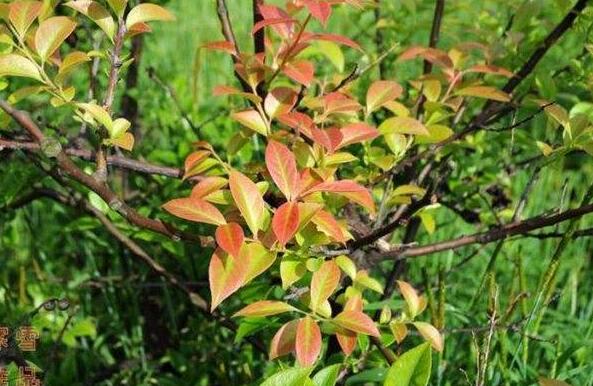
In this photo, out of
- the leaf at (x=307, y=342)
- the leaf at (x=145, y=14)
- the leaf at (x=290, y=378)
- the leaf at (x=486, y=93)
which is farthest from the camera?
the leaf at (x=486, y=93)

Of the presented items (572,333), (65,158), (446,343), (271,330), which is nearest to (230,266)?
(65,158)

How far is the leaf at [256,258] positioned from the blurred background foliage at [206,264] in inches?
10.9

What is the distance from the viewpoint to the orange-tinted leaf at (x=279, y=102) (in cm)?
130

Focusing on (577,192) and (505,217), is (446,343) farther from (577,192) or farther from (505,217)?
(577,192)

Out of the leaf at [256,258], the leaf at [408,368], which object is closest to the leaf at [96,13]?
the leaf at [256,258]

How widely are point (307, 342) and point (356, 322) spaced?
8 cm

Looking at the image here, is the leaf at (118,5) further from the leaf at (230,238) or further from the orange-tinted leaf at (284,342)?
the orange-tinted leaf at (284,342)

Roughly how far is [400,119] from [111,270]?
111 centimetres

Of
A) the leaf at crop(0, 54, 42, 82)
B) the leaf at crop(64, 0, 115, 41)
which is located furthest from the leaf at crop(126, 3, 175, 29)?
the leaf at crop(0, 54, 42, 82)

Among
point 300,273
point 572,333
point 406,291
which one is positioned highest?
point 300,273

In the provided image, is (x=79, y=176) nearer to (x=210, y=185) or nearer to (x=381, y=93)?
(x=210, y=185)

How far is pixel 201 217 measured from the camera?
1113 mm

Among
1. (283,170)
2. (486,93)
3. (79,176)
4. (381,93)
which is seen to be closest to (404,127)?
(381,93)

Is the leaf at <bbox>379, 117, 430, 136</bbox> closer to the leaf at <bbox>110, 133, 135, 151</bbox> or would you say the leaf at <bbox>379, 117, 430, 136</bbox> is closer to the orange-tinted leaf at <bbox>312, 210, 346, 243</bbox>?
the orange-tinted leaf at <bbox>312, 210, 346, 243</bbox>
